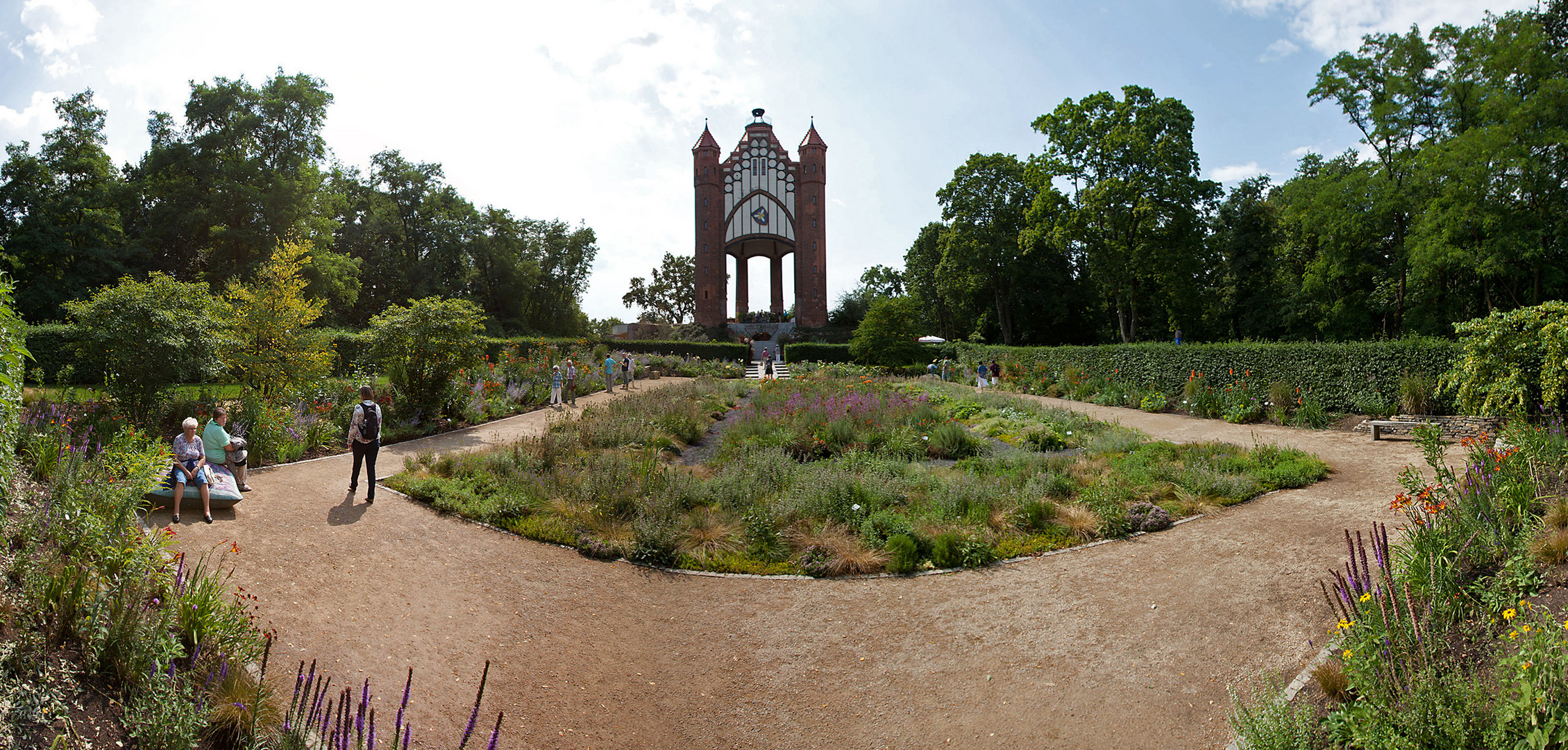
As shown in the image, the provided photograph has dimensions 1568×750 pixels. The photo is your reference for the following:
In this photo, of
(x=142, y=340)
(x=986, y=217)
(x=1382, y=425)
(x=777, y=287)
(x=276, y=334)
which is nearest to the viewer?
(x=142, y=340)

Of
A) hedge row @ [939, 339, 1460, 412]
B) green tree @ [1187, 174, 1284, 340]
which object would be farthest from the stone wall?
green tree @ [1187, 174, 1284, 340]

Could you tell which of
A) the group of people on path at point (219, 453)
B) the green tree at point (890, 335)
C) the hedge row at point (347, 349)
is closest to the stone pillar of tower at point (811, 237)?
the hedge row at point (347, 349)

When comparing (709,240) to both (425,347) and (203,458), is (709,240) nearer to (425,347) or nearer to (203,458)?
(425,347)

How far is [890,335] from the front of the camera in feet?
97.9

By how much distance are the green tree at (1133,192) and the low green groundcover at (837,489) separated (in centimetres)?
1554

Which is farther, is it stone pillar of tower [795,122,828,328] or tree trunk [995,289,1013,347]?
stone pillar of tower [795,122,828,328]

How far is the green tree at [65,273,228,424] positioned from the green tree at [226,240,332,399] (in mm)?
1963

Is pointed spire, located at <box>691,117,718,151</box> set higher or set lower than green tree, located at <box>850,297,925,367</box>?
higher

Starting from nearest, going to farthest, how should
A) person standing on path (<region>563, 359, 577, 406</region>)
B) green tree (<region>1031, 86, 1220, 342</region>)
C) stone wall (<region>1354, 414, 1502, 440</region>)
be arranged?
stone wall (<region>1354, 414, 1502, 440</region>) → person standing on path (<region>563, 359, 577, 406</region>) → green tree (<region>1031, 86, 1220, 342</region>)

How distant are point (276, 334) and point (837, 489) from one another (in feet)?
36.9

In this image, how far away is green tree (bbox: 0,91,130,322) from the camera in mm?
25406

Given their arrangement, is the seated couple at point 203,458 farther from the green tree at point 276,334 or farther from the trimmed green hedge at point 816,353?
the trimmed green hedge at point 816,353

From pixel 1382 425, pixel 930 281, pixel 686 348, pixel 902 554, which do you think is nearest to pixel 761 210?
pixel 930 281

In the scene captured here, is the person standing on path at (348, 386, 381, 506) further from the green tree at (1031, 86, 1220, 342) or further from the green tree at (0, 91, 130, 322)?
the green tree at (0, 91, 130, 322)
